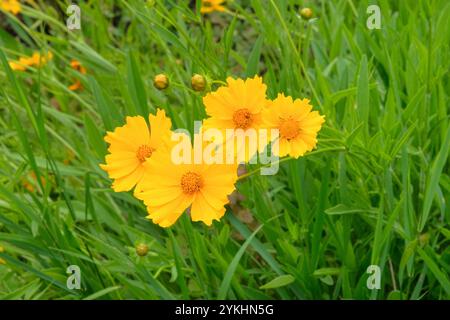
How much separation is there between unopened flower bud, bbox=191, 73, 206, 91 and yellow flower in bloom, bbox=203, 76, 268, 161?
0.12 feet

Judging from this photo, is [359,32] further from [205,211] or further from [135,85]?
[205,211]

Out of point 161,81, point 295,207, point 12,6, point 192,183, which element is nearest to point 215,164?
point 192,183

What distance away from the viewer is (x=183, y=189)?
0.70 metres

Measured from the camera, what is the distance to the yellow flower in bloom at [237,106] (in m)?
0.68

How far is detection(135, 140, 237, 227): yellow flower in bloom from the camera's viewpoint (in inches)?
26.9

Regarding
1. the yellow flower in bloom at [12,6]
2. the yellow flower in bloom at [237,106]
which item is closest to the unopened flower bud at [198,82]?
the yellow flower in bloom at [237,106]

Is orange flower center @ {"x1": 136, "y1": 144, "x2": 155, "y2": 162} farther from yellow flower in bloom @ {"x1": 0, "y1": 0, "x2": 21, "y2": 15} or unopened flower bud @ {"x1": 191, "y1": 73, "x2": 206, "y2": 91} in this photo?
yellow flower in bloom @ {"x1": 0, "y1": 0, "x2": 21, "y2": 15}

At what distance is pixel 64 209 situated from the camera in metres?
1.18

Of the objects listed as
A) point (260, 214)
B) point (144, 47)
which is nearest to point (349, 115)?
point (260, 214)

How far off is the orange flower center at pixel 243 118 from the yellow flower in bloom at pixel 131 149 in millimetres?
92

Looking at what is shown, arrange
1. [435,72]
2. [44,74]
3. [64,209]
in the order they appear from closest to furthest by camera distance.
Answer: [435,72] < [64,209] < [44,74]
